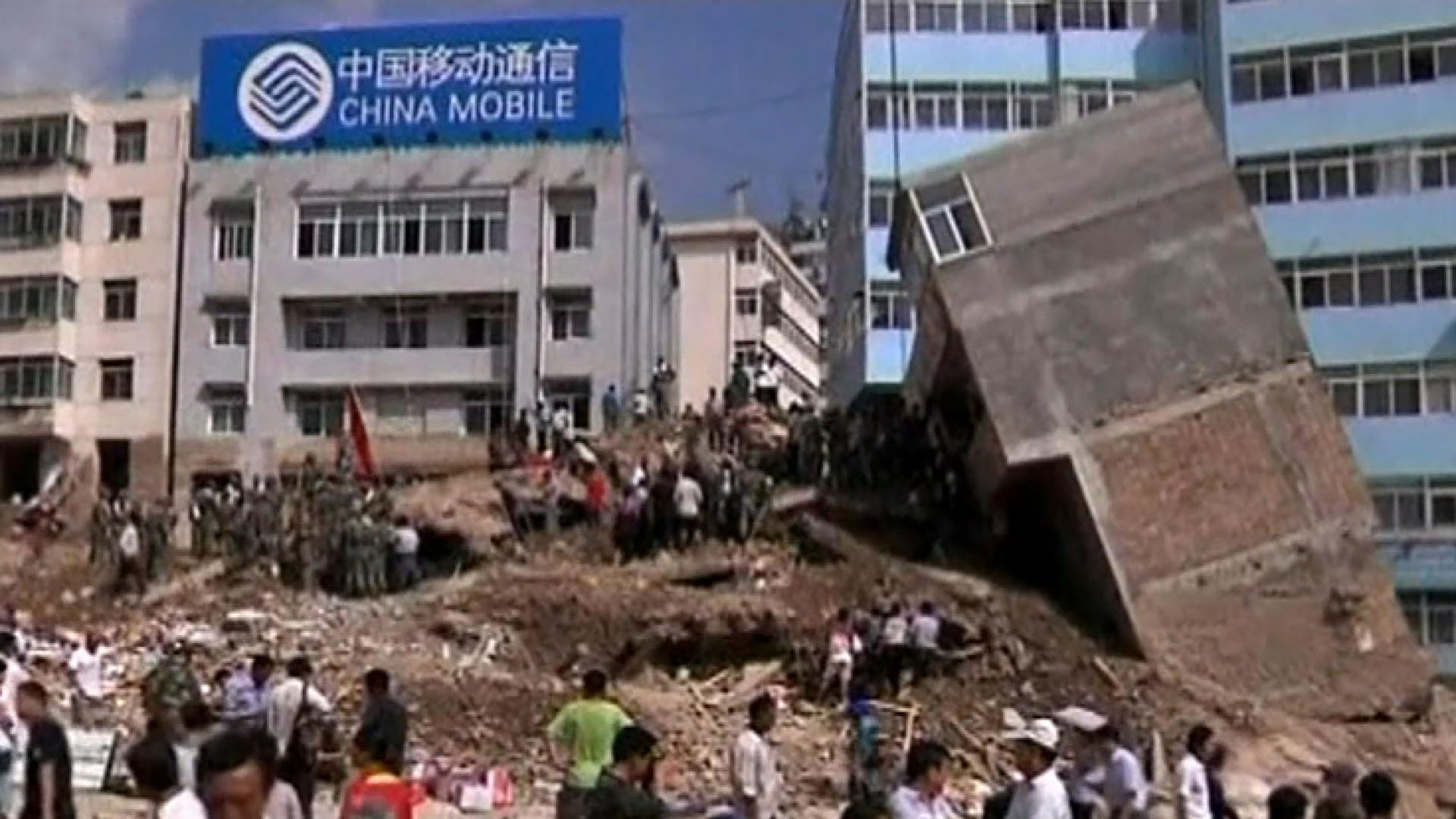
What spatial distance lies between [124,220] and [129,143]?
202 centimetres

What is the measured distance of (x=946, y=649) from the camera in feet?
80.1

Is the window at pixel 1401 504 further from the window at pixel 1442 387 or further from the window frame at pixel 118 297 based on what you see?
the window frame at pixel 118 297

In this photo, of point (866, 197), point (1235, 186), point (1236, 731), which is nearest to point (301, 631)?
point (1236, 731)

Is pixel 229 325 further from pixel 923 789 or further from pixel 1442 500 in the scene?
pixel 923 789

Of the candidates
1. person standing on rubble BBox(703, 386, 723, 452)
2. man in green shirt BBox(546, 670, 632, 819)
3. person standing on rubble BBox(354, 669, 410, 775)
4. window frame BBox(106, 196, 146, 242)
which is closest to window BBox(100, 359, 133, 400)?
window frame BBox(106, 196, 146, 242)

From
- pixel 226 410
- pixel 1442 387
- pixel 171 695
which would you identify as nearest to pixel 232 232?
pixel 226 410

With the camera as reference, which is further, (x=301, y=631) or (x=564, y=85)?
(x=564, y=85)

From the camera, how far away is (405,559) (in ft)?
95.0

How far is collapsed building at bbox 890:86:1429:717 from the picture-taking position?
2453 cm

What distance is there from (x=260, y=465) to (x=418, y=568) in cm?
1717

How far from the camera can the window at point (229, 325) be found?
48.0 metres

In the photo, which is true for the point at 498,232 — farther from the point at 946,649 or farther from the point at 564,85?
the point at 946,649

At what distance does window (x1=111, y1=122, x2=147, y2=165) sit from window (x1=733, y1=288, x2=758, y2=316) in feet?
88.3

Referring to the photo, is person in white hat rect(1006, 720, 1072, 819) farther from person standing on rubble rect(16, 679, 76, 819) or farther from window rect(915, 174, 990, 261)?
window rect(915, 174, 990, 261)
